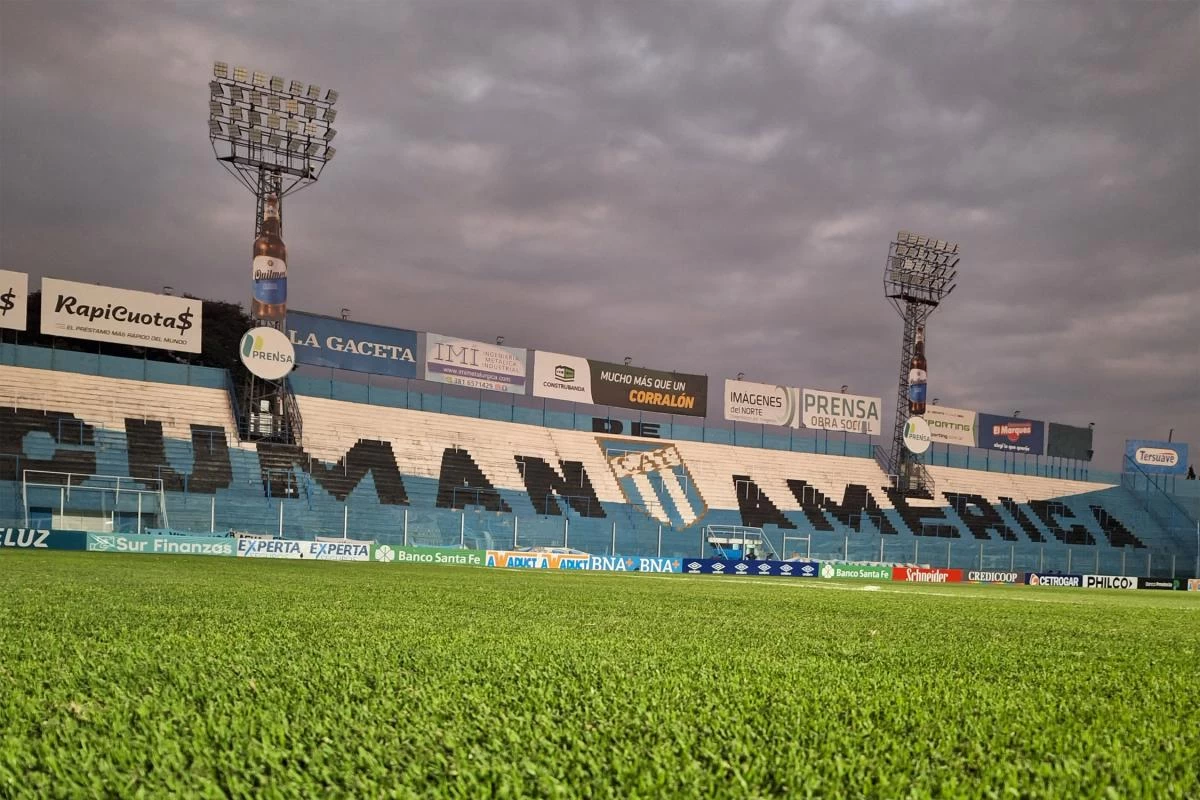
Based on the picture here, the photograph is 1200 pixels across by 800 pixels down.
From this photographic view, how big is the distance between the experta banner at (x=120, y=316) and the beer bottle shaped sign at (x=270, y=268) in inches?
132

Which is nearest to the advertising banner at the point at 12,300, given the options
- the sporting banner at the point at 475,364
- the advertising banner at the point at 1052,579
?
the sporting banner at the point at 475,364

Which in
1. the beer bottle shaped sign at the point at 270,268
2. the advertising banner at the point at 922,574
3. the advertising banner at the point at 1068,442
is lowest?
the advertising banner at the point at 922,574

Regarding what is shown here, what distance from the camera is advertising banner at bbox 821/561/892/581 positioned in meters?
33.9

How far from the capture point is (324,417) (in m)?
36.2

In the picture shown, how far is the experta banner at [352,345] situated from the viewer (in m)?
38.1

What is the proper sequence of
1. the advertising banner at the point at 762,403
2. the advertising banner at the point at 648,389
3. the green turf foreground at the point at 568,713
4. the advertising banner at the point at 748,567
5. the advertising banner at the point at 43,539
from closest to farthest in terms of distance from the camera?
the green turf foreground at the point at 568,713 → the advertising banner at the point at 43,539 → the advertising banner at the point at 748,567 → the advertising banner at the point at 648,389 → the advertising banner at the point at 762,403

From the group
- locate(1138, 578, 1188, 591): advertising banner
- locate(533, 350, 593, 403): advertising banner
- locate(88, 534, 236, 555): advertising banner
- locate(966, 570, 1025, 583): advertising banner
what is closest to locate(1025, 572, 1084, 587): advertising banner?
locate(966, 570, 1025, 583): advertising banner

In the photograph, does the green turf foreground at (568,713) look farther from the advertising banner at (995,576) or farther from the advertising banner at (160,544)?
the advertising banner at (995,576)

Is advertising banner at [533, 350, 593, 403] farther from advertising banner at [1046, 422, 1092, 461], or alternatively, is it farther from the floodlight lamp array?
advertising banner at [1046, 422, 1092, 461]

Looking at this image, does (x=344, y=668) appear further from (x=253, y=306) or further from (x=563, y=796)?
(x=253, y=306)

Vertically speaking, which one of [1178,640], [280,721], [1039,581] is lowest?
[1039,581]

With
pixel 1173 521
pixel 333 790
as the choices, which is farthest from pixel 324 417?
pixel 1173 521

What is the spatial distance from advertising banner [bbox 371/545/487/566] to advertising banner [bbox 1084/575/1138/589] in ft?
88.6

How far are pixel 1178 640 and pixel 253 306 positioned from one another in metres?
32.9
